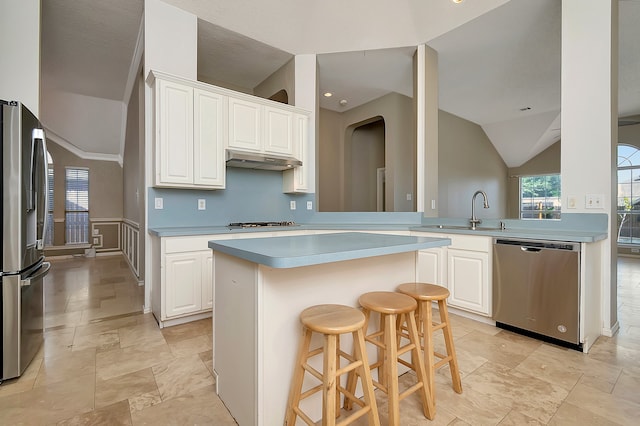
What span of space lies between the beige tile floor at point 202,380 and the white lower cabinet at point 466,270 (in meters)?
0.20

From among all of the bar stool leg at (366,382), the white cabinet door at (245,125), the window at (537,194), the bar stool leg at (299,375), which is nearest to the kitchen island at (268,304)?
the bar stool leg at (299,375)

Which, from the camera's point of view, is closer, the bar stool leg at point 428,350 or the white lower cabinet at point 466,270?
the bar stool leg at point 428,350

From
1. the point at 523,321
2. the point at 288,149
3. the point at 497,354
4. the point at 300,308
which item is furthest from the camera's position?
the point at 288,149

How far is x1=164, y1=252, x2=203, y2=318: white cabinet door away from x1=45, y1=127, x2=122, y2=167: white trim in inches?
228

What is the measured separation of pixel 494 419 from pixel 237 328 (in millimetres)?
1340

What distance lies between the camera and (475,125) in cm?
733

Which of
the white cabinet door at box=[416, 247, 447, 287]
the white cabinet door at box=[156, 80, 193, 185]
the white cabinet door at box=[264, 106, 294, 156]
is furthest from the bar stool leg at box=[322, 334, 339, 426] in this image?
the white cabinet door at box=[264, 106, 294, 156]

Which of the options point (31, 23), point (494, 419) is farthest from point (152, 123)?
point (494, 419)

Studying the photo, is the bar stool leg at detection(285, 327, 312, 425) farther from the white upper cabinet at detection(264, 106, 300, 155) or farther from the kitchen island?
the white upper cabinet at detection(264, 106, 300, 155)

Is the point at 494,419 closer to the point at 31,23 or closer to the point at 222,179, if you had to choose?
the point at 222,179

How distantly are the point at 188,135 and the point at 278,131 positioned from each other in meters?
1.06

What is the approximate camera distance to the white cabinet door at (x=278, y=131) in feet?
11.3

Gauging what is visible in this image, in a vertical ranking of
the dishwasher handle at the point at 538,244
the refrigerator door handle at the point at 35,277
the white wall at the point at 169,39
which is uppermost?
the white wall at the point at 169,39

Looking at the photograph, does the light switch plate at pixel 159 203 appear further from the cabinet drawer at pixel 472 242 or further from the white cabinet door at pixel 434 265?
the cabinet drawer at pixel 472 242
